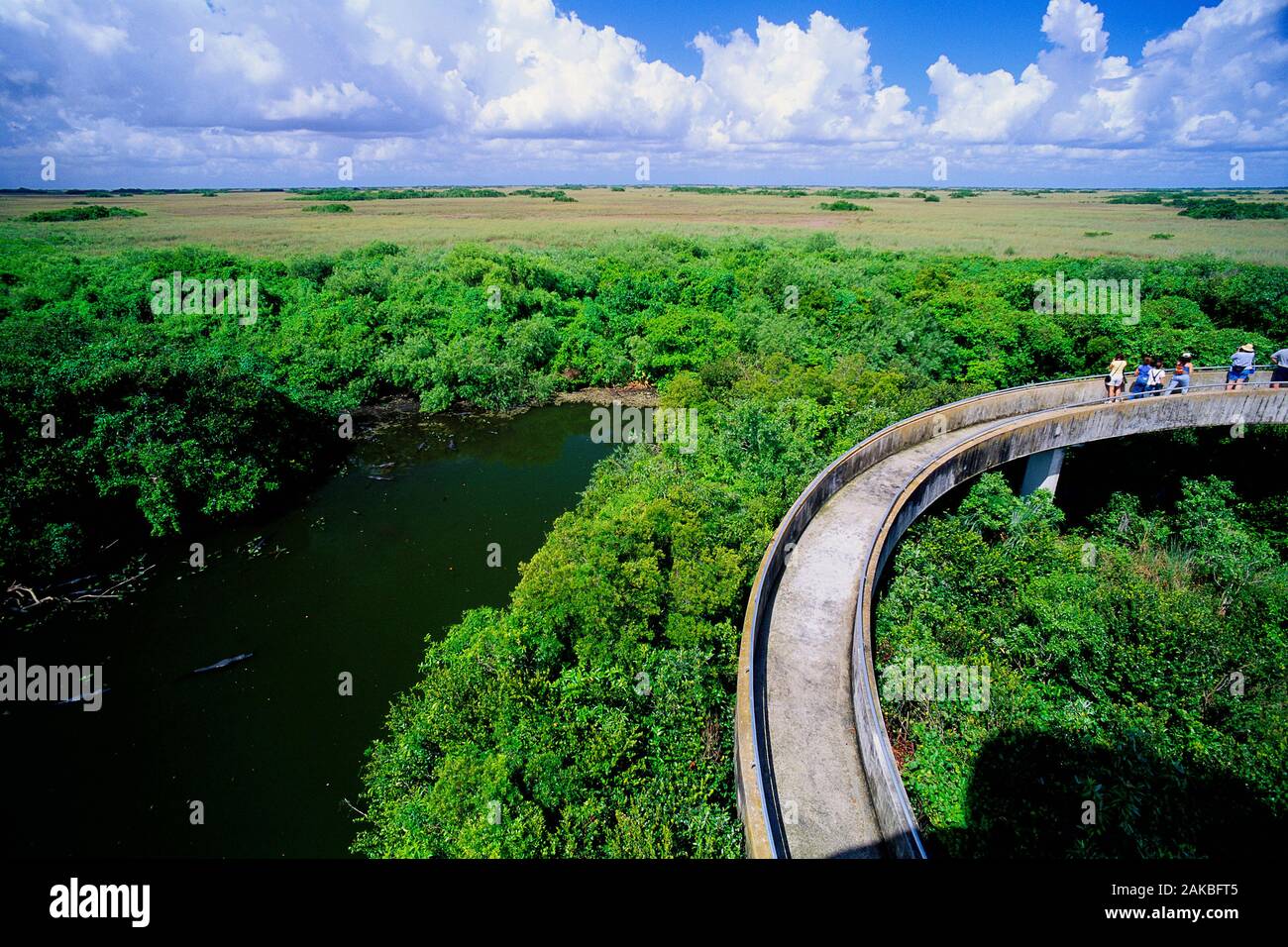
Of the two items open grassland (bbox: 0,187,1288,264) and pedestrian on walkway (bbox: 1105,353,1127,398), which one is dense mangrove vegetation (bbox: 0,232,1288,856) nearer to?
pedestrian on walkway (bbox: 1105,353,1127,398)

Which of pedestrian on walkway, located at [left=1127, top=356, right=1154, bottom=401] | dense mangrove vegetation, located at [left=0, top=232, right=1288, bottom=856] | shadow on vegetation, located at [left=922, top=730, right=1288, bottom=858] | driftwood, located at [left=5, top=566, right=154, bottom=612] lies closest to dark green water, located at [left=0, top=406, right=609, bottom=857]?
driftwood, located at [left=5, top=566, right=154, bottom=612]

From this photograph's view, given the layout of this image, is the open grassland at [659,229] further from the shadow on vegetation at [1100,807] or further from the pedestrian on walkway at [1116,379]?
the shadow on vegetation at [1100,807]

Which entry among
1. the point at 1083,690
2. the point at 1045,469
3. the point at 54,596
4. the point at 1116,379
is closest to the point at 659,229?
the point at 1045,469

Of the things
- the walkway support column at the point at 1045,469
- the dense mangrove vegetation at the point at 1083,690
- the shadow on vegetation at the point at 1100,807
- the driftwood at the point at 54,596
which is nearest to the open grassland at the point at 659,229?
the walkway support column at the point at 1045,469

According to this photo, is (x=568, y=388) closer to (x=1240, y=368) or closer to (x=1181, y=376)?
(x=1181, y=376)
